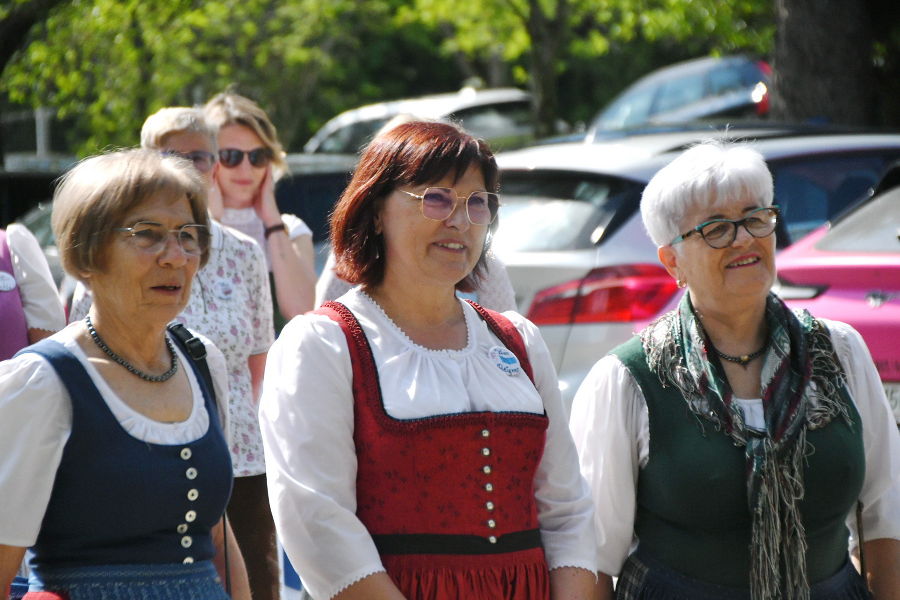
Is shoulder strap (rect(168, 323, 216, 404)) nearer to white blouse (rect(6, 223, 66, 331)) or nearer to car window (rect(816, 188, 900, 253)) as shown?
white blouse (rect(6, 223, 66, 331))

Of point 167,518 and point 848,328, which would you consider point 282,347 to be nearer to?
point 167,518

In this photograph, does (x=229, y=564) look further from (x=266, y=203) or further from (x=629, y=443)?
(x=266, y=203)

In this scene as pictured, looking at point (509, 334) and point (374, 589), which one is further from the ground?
point (509, 334)

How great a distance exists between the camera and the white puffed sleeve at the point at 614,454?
3289 mm

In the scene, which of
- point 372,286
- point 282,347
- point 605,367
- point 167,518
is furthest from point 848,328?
point 167,518

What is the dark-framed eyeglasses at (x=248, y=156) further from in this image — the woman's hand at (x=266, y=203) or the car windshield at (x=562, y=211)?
the car windshield at (x=562, y=211)

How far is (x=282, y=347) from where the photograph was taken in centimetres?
298

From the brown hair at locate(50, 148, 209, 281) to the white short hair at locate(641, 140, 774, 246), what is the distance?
3.98 feet

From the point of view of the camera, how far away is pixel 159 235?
305 cm

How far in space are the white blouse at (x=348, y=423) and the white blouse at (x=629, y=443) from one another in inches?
6.5

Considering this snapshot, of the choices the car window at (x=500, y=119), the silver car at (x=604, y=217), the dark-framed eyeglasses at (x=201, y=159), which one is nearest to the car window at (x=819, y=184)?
the silver car at (x=604, y=217)

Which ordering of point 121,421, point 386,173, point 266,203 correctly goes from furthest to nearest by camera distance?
point 266,203 → point 386,173 → point 121,421

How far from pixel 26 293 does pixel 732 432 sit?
84.6 inches

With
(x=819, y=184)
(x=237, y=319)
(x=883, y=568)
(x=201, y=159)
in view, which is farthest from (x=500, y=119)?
(x=883, y=568)
